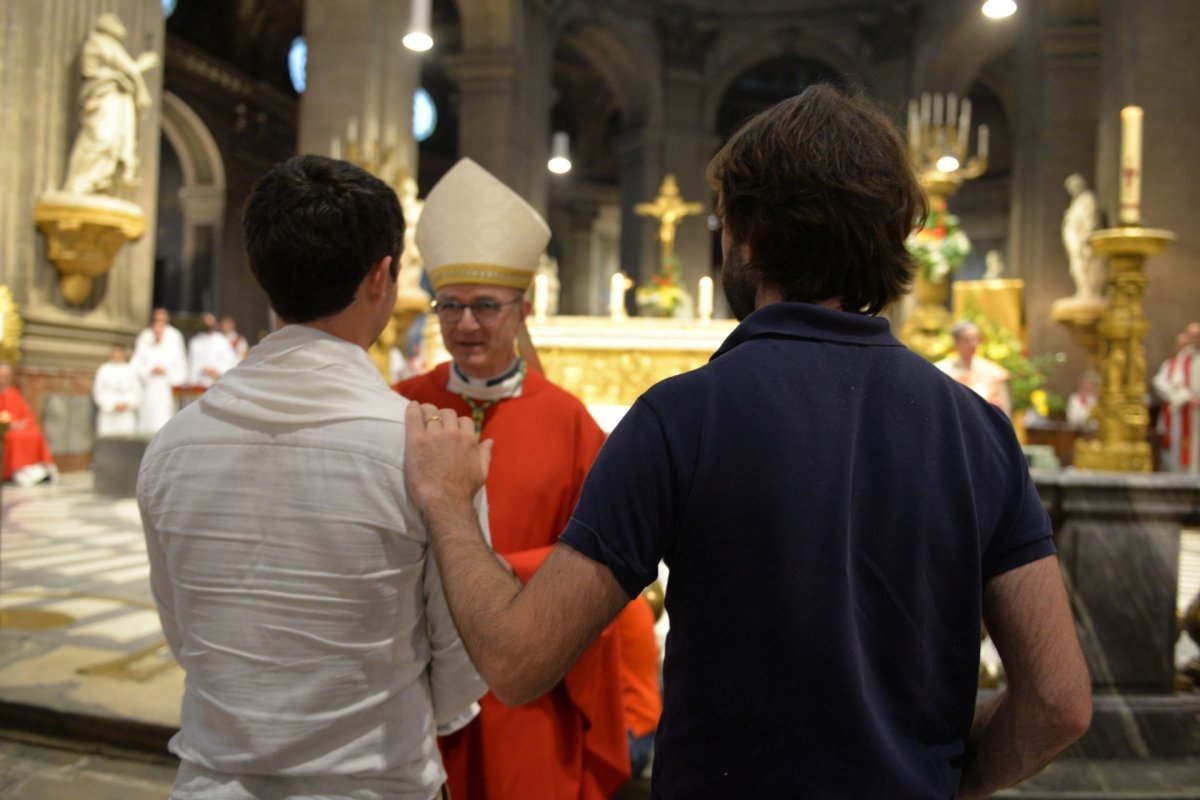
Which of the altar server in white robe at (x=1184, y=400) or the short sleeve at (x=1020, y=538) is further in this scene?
the altar server in white robe at (x=1184, y=400)

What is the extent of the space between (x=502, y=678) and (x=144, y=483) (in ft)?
1.96

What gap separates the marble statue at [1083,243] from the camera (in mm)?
12148

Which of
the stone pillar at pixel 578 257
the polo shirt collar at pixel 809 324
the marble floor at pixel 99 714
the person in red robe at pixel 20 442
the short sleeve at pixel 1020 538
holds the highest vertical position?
the stone pillar at pixel 578 257

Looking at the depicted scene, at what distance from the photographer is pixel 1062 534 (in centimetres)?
297

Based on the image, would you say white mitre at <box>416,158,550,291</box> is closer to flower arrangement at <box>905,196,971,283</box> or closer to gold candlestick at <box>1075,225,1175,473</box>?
gold candlestick at <box>1075,225,1175,473</box>

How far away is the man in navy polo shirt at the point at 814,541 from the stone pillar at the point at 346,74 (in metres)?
12.0

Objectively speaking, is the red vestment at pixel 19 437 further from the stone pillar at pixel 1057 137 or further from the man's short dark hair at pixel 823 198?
the stone pillar at pixel 1057 137

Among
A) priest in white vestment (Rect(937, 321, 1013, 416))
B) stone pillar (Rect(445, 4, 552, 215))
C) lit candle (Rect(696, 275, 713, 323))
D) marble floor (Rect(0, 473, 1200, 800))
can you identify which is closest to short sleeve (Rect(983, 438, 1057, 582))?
marble floor (Rect(0, 473, 1200, 800))

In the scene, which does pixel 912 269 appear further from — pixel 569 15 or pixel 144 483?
pixel 569 15

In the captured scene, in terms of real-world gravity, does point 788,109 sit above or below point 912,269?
above

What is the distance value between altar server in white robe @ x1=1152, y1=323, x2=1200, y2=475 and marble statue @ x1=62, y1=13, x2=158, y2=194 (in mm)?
11024

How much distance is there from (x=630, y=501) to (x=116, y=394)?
10.5 metres

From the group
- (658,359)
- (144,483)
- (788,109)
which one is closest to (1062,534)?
(788,109)

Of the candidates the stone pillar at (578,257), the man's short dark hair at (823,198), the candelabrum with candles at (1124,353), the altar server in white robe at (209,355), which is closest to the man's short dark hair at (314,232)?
the man's short dark hair at (823,198)
